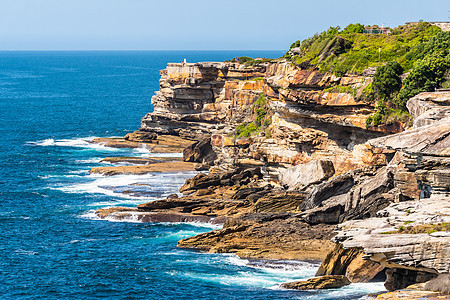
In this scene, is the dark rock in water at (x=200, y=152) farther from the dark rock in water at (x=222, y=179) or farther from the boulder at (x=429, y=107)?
the boulder at (x=429, y=107)

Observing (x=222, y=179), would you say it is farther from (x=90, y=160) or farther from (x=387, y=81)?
(x=90, y=160)

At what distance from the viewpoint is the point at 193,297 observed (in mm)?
46969

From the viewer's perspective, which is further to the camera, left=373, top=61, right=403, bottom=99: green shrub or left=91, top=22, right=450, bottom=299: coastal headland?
left=373, top=61, right=403, bottom=99: green shrub

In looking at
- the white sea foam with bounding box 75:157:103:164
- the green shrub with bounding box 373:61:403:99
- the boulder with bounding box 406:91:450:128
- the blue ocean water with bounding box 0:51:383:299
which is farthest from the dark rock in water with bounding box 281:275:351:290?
the white sea foam with bounding box 75:157:103:164

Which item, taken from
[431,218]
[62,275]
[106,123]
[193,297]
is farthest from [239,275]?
[106,123]

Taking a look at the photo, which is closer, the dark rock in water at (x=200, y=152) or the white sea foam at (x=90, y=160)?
the dark rock in water at (x=200, y=152)

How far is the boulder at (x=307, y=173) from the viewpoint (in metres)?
65.0

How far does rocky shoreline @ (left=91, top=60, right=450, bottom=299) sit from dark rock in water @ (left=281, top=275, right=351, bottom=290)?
0.12 m

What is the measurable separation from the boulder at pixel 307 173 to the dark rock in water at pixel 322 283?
19.5 meters

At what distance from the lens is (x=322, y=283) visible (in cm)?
4600

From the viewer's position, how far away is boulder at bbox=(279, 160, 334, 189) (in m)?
65.0

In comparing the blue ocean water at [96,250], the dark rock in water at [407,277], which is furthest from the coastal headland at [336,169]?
the blue ocean water at [96,250]

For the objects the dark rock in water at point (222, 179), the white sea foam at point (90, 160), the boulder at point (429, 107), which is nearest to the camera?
the boulder at point (429, 107)

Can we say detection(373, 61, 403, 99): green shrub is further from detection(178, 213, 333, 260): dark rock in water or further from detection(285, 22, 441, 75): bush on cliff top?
detection(178, 213, 333, 260): dark rock in water
